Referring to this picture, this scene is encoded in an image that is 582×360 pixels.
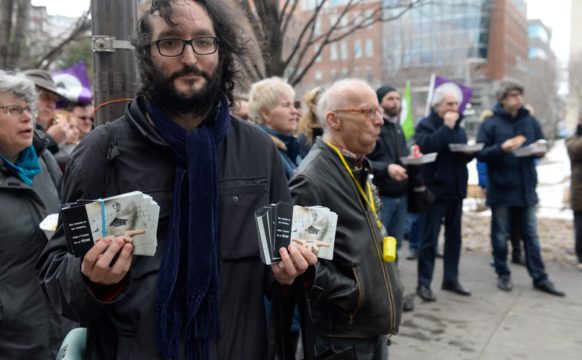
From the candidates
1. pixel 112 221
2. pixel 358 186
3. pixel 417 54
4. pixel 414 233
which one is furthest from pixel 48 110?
pixel 417 54

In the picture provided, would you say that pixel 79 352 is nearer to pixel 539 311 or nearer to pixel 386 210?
pixel 386 210

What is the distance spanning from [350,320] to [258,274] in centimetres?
103

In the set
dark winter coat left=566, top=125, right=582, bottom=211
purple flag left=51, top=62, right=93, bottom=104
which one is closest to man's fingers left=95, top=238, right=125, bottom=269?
purple flag left=51, top=62, right=93, bottom=104

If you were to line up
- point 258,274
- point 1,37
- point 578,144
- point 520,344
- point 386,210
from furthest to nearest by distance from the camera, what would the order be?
point 1,37, point 578,144, point 386,210, point 520,344, point 258,274

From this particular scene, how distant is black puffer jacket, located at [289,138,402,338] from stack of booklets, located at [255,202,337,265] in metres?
0.72

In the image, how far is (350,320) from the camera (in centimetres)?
264

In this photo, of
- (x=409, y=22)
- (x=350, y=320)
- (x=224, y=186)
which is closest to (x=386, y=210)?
(x=350, y=320)

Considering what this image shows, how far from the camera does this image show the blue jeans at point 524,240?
235 inches

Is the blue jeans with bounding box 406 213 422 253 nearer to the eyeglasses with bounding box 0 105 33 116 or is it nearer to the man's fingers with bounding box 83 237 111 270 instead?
the eyeglasses with bounding box 0 105 33 116

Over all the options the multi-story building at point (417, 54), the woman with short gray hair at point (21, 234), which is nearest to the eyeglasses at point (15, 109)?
the woman with short gray hair at point (21, 234)

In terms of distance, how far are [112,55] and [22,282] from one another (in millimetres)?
1208

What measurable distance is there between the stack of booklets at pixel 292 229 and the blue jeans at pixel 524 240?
485cm

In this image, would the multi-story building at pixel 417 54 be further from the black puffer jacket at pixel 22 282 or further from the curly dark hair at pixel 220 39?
the curly dark hair at pixel 220 39

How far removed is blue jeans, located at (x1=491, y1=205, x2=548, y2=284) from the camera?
19.6 feet
